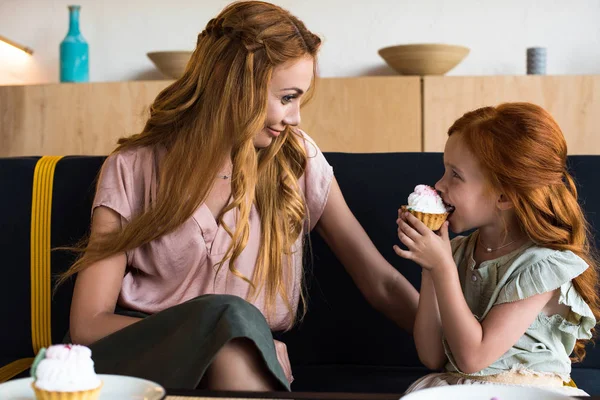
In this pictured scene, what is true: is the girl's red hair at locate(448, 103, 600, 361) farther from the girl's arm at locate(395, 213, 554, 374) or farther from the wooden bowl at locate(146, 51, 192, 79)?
the wooden bowl at locate(146, 51, 192, 79)

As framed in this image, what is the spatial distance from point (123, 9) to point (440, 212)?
3.35 meters

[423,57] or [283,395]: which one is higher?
[423,57]

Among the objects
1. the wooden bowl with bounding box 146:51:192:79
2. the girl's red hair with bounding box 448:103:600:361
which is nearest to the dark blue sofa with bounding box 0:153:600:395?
the girl's red hair with bounding box 448:103:600:361

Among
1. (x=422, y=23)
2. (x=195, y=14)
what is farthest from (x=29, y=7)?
(x=422, y=23)

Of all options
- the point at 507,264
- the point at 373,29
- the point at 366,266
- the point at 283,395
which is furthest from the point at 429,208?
the point at 373,29

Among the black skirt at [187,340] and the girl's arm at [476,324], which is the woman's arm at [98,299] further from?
the girl's arm at [476,324]

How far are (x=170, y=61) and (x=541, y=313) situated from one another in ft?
9.38

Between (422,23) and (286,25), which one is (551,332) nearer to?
(286,25)

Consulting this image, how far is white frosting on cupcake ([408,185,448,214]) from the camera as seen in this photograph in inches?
65.3

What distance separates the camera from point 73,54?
4.25m

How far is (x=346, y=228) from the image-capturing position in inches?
76.6

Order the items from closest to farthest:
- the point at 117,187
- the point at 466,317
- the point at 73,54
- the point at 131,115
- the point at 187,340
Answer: the point at 187,340
the point at 466,317
the point at 117,187
the point at 131,115
the point at 73,54

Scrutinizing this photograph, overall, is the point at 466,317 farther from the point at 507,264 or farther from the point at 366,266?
the point at 366,266

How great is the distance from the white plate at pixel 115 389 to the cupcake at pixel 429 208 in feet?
2.65
